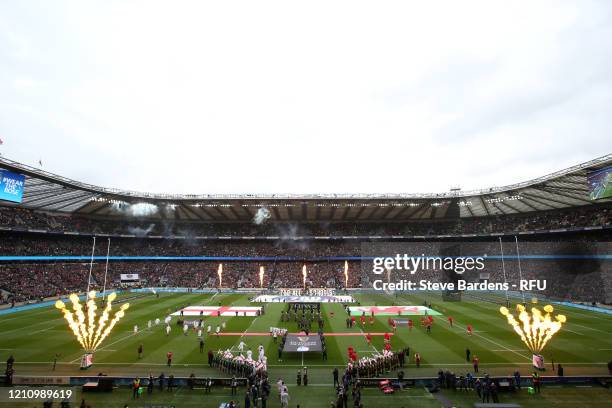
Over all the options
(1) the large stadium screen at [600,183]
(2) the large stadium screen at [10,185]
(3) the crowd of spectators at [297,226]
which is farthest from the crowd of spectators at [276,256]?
(2) the large stadium screen at [10,185]

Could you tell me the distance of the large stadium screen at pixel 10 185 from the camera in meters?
41.3

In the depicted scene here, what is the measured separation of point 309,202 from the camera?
71.5 metres

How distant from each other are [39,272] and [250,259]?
3913cm

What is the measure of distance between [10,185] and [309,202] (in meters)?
47.7

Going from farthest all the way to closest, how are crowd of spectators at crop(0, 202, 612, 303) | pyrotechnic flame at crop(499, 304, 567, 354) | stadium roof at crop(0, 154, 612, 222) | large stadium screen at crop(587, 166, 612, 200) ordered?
crowd of spectators at crop(0, 202, 612, 303), stadium roof at crop(0, 154, 612, 222), large stadium screen at crop(587, 166, 612, 200), pyrotechnic flame at crop(499, 304, 567, 354)

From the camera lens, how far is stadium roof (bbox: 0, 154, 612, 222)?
5284 cm

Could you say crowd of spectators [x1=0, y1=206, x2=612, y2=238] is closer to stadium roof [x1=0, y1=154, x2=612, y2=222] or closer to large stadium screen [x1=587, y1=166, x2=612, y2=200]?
stadium roof [x1=0, y1=154, x2=612, y2=222]

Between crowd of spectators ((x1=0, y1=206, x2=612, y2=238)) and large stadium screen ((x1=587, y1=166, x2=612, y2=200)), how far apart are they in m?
18.3

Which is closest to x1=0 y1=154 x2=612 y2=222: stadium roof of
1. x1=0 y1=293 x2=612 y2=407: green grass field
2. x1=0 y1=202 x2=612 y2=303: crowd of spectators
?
x1=0 y1=202 x2=612 y2=303: crowd of spectators

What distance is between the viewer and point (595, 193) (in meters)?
43.7

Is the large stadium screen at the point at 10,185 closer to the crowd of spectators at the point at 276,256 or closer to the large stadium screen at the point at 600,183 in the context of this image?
the crowd of spectators at the point at 276,256

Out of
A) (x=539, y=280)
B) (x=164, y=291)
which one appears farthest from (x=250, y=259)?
(x=539, y=280)

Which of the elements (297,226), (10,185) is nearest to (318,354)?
(10,185)

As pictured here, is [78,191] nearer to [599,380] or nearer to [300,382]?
Result: [300,382]
